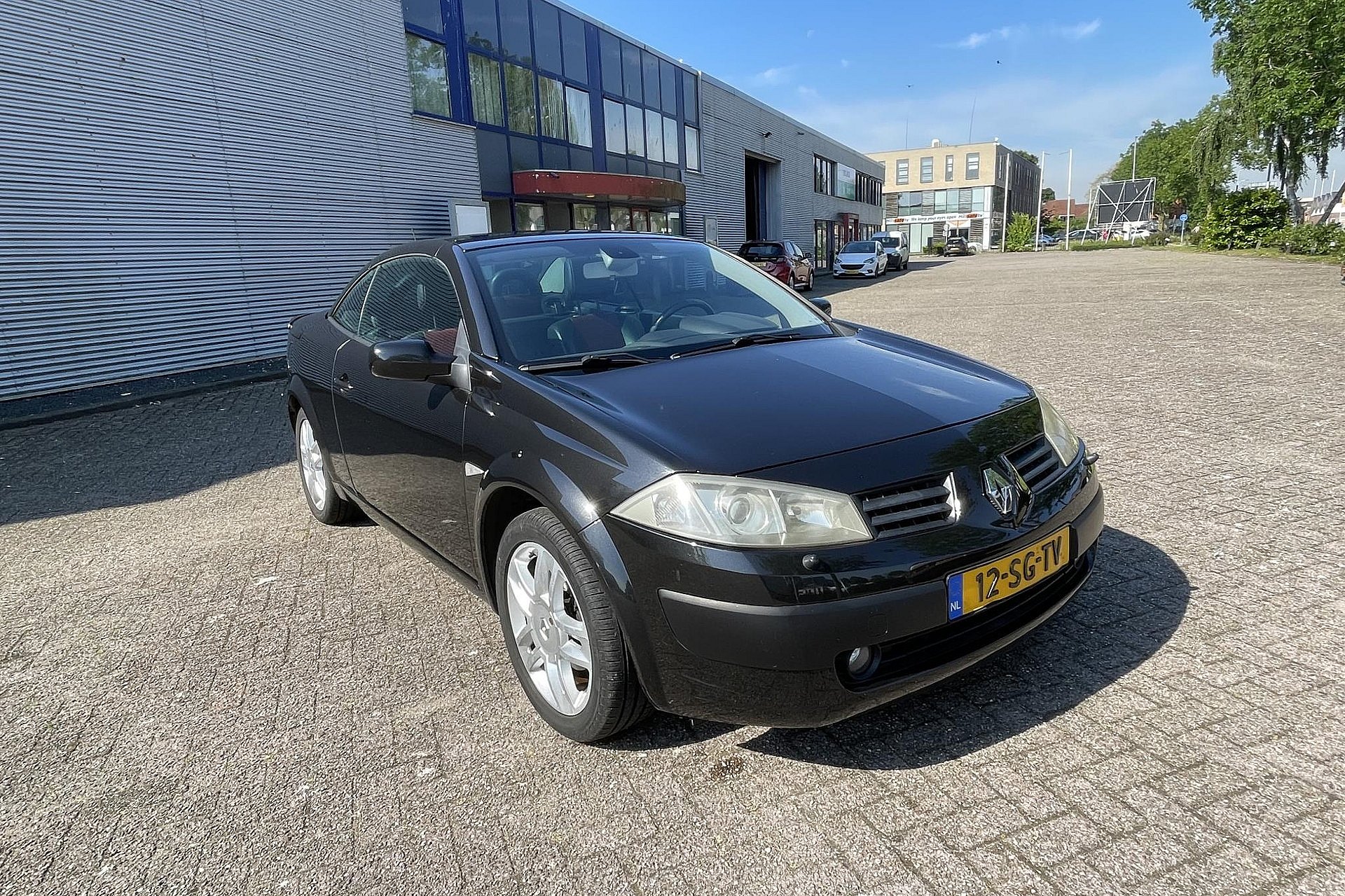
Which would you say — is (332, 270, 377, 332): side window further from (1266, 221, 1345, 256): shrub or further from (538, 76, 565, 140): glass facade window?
(1266, 221, 1345, 256): shrub

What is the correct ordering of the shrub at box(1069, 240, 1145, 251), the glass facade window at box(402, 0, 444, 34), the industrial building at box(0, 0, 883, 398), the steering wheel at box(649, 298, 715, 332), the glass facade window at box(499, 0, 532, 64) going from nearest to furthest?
the steering wheel at box(649, 298, 715, 332) → the industrial building at box(0, 0, 883, 398) → the glass facade window at box(402, 0, 444, 34) → the glass facade window at box(499, 0, 532, 64) → the shrub at box(1069, 240, 1145, 251)

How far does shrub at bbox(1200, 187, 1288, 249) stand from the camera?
110 ft

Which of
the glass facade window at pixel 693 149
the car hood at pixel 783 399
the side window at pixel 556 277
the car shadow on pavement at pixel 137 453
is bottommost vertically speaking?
the car shadow on pavement at pixel 137 453

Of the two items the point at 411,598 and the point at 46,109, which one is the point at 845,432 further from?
the point at 46,109

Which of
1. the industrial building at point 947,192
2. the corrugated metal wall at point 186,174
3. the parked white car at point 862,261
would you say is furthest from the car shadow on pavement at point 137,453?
the industrial building at point 947,192

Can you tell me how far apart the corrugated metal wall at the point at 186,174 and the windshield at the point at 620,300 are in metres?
9.44

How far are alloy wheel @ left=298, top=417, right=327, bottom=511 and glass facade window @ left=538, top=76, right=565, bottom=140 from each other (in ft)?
54.8

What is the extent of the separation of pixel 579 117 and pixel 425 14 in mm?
5896

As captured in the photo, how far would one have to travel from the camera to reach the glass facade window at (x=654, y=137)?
24875mm

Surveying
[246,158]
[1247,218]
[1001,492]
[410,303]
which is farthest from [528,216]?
[1247,218]

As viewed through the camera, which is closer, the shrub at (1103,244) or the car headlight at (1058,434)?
the car headlight at (1058,434)

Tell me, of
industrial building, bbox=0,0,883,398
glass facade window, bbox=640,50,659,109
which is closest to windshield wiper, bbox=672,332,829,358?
industrial building, bbox=0,0,883,398

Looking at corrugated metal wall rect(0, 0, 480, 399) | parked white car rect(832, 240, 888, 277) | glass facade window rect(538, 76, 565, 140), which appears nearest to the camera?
corrugated metal wall rect(0, 0, 480, 399)

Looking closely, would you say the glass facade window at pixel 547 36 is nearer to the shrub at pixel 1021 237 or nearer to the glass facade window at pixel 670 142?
the glass facade window at pixel 670 142
